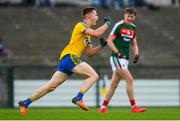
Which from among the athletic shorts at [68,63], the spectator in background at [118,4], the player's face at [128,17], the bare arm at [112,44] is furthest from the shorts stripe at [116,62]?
the spectator in background at [118,4]

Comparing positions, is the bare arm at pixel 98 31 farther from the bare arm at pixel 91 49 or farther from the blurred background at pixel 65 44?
the blurred background at pixel 65 44

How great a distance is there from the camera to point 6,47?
Answer: 37531 mm

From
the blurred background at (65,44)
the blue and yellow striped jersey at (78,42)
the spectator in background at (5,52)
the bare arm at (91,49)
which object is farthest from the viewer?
the spectator in background at (5,52)

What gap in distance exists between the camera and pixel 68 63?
2045 cm

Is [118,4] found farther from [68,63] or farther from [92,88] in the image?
[68,63]

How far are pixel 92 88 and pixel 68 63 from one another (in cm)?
1035

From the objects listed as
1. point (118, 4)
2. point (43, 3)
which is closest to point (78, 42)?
point (43, 3)

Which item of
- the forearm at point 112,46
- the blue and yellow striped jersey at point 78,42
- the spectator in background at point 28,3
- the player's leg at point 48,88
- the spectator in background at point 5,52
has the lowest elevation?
the spectator in background at point 5,52

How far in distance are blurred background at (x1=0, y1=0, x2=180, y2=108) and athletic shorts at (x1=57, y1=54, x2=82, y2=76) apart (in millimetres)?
9794

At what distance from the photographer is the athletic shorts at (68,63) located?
67.2ft

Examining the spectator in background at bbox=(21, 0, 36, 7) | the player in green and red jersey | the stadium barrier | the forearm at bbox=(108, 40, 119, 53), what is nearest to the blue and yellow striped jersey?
the forearm at bbox=(108, 40, 119, 53)

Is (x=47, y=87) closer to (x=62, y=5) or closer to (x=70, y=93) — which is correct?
(x=70, y=93)

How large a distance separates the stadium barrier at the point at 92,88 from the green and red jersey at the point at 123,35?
7718 millimetres

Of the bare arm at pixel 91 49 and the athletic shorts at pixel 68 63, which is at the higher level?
the bare arm at pixel 91 49
